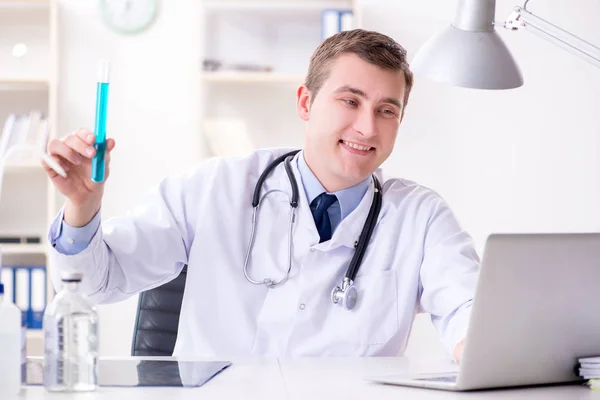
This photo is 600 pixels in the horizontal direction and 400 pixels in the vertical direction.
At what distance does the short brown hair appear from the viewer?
185 cm

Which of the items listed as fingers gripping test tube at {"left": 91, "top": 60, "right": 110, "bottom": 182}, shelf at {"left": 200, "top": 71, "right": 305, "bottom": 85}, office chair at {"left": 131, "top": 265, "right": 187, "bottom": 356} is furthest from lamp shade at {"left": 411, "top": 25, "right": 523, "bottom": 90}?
shelf at {"left": 200, "top": 71, "right": 305, "bottom": 85}

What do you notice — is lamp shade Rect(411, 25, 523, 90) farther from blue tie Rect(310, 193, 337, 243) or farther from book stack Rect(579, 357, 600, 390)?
book stack Rect(579, 357, 600, 390)

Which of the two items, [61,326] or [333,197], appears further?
[333,197]

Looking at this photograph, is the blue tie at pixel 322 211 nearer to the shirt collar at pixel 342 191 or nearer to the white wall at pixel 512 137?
the shirt collar at pixel 342 191

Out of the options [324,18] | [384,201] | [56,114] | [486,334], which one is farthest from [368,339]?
[56,114]

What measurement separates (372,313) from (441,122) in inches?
88.1

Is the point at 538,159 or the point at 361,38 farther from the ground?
Result: the point at 361,38

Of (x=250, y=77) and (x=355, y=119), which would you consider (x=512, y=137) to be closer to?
(x=250, y=77)

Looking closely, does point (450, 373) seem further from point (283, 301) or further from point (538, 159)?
point (538, 159)

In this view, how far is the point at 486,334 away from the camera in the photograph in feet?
3.86

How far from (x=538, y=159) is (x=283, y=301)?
240cm

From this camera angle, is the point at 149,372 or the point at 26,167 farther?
the point at 26,167

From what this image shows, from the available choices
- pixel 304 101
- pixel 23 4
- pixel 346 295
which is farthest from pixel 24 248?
pixel 346 295

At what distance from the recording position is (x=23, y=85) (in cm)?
367
